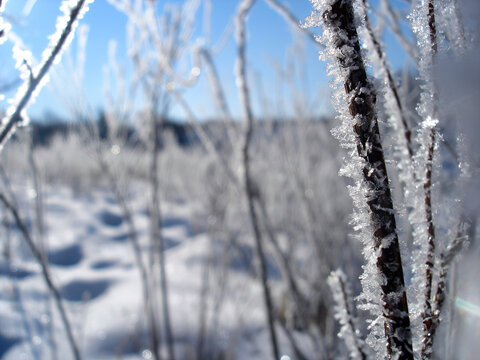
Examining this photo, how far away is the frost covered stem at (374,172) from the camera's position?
0.22m

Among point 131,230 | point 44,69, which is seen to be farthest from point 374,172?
point 131,230

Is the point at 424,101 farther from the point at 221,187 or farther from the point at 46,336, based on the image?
the point at 46,336

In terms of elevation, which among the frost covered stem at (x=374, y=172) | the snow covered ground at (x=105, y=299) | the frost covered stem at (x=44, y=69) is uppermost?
the frost covered stem at (x=44, y=69)

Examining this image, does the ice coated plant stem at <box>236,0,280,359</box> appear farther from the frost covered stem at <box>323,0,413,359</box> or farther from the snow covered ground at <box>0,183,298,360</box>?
the snow covered ground at <box>0,183,298,360</box>

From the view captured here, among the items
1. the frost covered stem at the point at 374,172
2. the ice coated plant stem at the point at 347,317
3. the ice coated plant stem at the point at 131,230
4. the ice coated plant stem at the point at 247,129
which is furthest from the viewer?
the ice coated plant stem at the point at 131,230

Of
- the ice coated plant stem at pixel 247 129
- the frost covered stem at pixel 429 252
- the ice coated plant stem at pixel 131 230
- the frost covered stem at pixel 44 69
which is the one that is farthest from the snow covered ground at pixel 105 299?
the frost covered stem at pixel 429 252

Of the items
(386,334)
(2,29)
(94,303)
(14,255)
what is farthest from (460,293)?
(14,255)

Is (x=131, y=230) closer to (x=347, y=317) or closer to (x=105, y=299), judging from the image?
(x=347, y=317)

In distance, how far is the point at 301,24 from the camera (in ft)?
0.84

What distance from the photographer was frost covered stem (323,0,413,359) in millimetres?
219

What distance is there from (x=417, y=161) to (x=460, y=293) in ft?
0.54

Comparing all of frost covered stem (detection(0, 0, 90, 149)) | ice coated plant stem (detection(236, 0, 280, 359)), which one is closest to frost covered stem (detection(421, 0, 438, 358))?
frost covered stem (detection(0, 0, 90, 149))

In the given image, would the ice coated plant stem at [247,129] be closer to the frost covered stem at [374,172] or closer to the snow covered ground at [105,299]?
the frost covered stem at [374,172]

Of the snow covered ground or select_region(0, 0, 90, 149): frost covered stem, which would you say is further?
the snow covered ground
